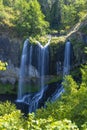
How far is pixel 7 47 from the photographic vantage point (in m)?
45.2

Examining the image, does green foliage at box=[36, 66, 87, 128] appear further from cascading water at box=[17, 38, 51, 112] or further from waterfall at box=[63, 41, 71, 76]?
cascading water at box=[17, 38, 51, 112]

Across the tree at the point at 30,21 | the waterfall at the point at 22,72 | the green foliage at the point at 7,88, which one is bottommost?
the green foliage at the point at 7,88

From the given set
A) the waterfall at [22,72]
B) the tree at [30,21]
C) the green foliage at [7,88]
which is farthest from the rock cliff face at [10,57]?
the tree at [30,21]

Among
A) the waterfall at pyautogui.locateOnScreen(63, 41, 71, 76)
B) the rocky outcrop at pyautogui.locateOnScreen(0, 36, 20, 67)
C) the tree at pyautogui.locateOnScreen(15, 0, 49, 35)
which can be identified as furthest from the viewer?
the tree at pyautogui.locateOnScreen(15, 0, 49, 35)

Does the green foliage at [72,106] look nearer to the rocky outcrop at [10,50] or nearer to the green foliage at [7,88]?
the green foliage at [7,88]

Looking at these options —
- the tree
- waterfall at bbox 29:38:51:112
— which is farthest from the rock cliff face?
waterfall at bbox 29:38:51:112

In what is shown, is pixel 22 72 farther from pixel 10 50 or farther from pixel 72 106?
pixel 72 106

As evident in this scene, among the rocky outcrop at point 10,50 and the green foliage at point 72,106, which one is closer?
the green foliage at point 72,106

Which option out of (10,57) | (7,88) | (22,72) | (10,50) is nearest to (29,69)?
(22,72)

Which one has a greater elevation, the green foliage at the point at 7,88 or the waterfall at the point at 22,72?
the waterfall at the point at 22,72

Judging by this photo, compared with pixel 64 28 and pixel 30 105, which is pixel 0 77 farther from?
pixel 64 28

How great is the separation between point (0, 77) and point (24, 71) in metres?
3.68

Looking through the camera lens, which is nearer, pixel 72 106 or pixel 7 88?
pixel 72 106

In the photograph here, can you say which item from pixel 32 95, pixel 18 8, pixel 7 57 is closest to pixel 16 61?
pixel 7 57
